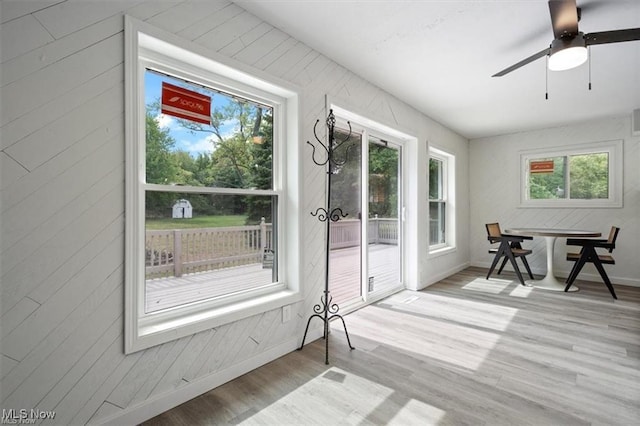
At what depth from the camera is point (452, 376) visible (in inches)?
85.7

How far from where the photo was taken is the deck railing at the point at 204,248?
6.40 ft

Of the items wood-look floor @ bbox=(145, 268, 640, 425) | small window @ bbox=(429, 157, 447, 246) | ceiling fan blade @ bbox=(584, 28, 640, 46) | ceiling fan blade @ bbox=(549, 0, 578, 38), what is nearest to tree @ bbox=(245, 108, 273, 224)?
wood-look floor @ bbox=(145, 268, 640, 425)

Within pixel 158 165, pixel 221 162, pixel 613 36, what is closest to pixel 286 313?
pixel 221 162

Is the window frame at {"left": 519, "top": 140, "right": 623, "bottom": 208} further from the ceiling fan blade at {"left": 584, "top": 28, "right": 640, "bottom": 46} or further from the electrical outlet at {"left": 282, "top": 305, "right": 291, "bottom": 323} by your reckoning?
the electrical outlet at {"left": 282, "top": 305, "right": 291, "bottom": 323}

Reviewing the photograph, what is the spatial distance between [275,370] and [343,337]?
79cm

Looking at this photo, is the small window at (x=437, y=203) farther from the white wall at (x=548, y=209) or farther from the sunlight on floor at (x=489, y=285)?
the white wall at (x=548, y=209)

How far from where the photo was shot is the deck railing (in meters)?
1.95

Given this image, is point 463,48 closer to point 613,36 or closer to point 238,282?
point 613,36

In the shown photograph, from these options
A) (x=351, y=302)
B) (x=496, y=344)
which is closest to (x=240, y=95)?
(x=351, y=302)

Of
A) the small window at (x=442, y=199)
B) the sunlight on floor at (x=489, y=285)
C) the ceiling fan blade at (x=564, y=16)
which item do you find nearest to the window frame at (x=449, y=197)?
the small window at (x=442, y=199)

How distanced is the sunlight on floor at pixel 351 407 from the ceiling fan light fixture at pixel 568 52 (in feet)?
8.00

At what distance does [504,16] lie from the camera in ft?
7.61

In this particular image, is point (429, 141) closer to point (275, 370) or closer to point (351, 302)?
point (351, 302)

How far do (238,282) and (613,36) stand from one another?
120 inches
